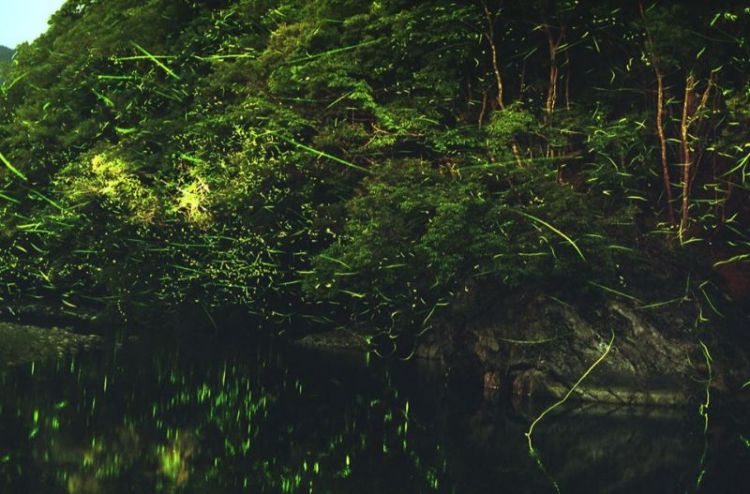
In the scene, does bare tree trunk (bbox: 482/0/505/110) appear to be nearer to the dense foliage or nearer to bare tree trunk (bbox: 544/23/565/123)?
the dense foliage

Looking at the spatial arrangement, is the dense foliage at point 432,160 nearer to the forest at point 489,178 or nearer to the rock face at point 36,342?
the forest at point 489,178

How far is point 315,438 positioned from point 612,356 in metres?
6.02

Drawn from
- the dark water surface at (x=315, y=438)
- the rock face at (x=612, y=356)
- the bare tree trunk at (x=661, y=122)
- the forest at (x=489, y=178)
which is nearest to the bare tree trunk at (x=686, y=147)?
the forest at (x=489, y=178)

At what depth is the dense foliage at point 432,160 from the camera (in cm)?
1526

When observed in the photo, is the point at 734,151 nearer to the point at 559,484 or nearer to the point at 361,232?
the point at 361,232

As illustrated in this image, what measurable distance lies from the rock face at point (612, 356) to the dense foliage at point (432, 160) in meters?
0.44

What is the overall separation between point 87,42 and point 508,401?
13.3 m

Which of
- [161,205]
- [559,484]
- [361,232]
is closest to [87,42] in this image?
[161,205]

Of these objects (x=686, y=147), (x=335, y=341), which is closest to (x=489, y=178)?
(x=686, y=147)

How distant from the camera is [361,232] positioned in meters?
15.9

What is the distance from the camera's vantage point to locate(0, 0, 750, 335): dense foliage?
1526cm

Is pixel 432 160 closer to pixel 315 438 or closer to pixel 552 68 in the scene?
pixel 552 68

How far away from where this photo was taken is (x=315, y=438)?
11570 mm

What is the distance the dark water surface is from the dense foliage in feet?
6.97
